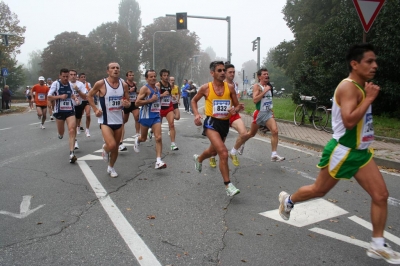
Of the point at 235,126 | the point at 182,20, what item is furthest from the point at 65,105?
the point at 182,20

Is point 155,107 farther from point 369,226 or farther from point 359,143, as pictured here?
point 359,143

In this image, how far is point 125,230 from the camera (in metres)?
3.84

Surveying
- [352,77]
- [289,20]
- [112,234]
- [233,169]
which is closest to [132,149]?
[233,169]

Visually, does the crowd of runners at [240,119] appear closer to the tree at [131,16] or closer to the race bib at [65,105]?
the race bib at [65,105]

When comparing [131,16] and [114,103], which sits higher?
[131,16]

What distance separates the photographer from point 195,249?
3396 millimetres

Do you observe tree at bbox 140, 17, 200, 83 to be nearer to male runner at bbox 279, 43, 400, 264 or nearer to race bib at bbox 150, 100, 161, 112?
race bib at bbox 150, 100, 161, 112

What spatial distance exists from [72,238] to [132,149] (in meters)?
5.41

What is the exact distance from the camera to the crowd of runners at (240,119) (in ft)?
10.2

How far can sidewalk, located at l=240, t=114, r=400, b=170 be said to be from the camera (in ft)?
23.9

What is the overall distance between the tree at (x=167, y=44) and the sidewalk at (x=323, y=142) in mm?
58002

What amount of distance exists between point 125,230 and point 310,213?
7.24 ft

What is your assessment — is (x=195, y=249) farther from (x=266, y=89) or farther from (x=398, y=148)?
(x=398, y=148)

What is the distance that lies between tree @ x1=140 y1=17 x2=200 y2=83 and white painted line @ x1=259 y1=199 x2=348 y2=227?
66559 mm
